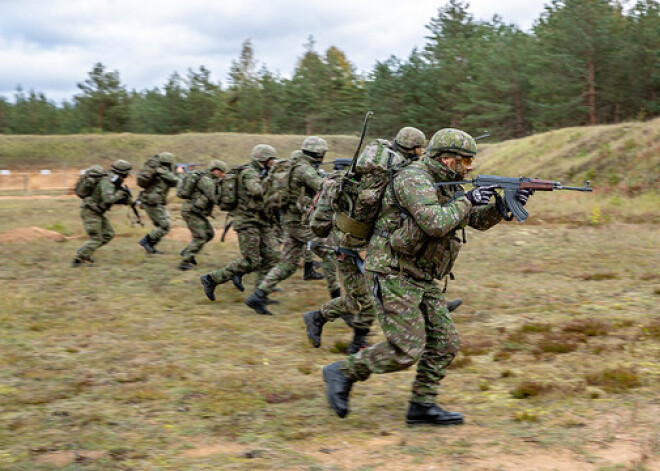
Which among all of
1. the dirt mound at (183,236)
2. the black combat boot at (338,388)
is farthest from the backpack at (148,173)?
the black combat boot at (338,388)

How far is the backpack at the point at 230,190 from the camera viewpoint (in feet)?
33.5

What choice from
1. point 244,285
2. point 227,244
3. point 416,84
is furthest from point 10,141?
point 244,285

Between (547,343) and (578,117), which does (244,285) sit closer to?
(547,343)

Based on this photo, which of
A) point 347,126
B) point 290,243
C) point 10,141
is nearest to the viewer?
point 290,243

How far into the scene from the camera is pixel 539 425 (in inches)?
207

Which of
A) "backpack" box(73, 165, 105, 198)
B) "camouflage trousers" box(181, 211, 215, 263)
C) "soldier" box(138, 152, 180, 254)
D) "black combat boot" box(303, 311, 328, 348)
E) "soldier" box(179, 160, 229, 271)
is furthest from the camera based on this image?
"soldier" box(138, 152, 180, 254)

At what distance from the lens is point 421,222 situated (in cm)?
477

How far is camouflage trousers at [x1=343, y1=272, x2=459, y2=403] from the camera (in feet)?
16.3

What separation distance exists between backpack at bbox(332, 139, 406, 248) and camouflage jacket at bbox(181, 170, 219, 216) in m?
6.78

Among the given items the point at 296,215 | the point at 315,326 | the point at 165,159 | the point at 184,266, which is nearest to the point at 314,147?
the point at 296,215

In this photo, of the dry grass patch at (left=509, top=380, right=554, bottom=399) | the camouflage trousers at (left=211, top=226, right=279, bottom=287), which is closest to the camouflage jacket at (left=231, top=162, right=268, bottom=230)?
the camouflage trousers at (left=211, top=226, right=279, bottom=287)

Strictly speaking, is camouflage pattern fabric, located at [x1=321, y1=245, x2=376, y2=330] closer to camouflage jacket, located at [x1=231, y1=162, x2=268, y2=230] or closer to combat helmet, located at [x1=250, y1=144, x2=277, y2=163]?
camouflage jacket, located at [x1=231, y1=162, x2=268, y2=230]

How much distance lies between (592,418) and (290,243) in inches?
199

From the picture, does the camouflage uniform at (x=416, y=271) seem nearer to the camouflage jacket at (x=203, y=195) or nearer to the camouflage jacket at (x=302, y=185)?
the camouflage jacket at (x=302, y=185)
